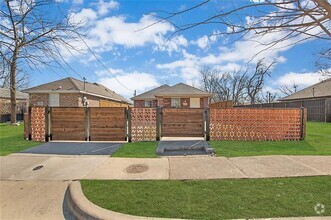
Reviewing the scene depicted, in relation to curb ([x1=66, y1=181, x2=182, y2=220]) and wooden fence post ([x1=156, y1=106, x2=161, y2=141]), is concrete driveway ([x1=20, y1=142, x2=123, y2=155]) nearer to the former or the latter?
wooden fence post ([x1=156, y1=106, x2=161, y2=141])

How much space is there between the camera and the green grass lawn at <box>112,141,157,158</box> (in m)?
7.43

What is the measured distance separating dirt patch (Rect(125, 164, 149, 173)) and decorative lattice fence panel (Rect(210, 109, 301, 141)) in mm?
4600

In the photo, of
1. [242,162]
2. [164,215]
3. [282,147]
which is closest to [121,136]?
[242,162]

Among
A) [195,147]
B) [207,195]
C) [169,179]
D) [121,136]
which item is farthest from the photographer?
[121,136]

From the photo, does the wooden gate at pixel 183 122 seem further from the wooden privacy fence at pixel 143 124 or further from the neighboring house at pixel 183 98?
the neighboring house at pixel 183 98

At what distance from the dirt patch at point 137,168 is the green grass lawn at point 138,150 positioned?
1.00 metres

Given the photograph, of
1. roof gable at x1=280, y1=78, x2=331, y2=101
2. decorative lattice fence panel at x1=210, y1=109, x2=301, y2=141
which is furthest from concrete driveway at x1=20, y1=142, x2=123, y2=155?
roof gable at x1=280, y1=78, x2=331, y2=101

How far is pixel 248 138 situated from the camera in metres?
10.1

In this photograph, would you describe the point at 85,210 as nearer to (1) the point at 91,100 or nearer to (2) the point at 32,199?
(2) the point at 32,199

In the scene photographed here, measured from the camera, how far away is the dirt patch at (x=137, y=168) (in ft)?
18.9

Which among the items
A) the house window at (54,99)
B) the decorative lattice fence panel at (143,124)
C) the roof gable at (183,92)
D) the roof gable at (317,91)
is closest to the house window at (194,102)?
the roof gable at (183,92)

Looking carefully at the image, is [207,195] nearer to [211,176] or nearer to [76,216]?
[211,176]

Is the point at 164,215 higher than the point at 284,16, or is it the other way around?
the point at 284,16

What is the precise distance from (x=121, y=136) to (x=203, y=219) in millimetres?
6956
